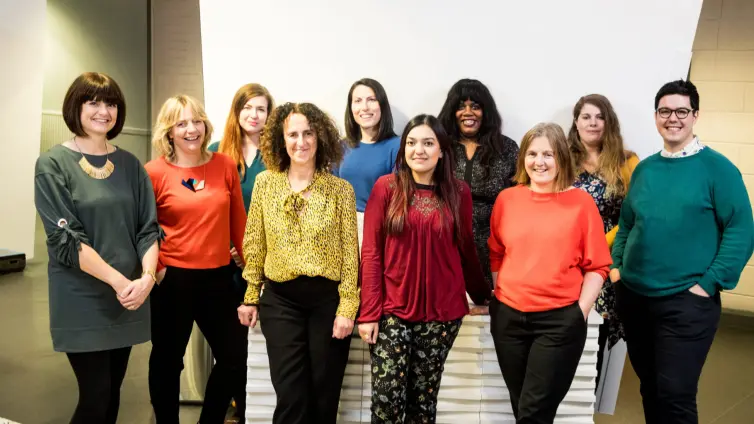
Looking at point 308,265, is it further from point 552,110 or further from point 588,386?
point 552,110

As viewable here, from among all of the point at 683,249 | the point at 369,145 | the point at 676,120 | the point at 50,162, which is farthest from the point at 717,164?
the point at 50,162

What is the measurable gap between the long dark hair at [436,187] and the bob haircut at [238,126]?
3.22ft

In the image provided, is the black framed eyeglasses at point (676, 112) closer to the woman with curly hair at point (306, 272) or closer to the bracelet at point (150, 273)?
the woman with curly hair at point (306, 272)

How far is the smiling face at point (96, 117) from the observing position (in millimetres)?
2121

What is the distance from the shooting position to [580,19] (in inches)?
125

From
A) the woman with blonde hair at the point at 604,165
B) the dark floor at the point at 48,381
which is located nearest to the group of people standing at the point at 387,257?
the woman with blonde hair at the point at 604,165

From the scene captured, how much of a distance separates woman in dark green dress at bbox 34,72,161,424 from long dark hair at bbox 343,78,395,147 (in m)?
1.17

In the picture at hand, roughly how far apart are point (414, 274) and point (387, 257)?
0.38ft

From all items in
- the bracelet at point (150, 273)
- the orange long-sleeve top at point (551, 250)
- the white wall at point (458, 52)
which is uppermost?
the white wall at point (458, 52)

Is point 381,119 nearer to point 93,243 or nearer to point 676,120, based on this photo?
point 676,120

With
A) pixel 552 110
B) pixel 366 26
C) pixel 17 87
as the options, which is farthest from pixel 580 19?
pixel 17 87

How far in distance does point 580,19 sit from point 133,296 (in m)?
2.63

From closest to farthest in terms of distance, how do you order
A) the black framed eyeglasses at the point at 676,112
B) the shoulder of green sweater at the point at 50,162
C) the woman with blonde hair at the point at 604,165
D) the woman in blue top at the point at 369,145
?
the shoulder of green sweater at the point at 50,162 → the black framed eyeglasses at the point at 676,112 → the woman with blonde hair at the point at 604,165 → the woman in blue top at the point at 369,145

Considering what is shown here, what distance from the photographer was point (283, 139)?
2.22m
